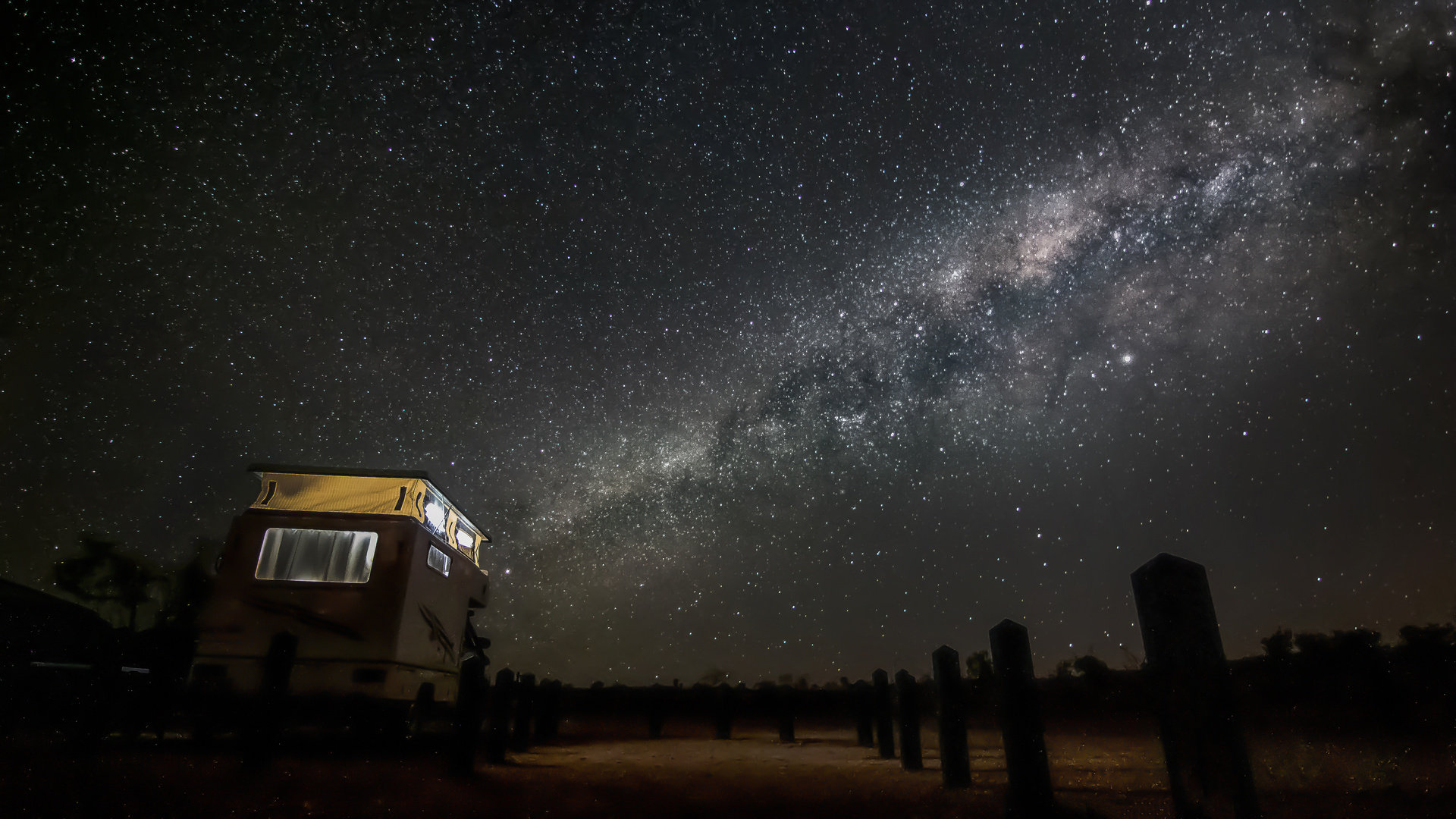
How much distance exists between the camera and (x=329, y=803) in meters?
6.11

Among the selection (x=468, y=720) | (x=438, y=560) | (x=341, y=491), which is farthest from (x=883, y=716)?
(x=341, y=491)

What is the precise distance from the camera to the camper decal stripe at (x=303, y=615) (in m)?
15.1

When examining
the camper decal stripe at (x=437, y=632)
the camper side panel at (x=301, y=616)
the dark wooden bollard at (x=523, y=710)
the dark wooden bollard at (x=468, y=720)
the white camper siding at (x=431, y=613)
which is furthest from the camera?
the camper decal stripe at (x=437, y=632)

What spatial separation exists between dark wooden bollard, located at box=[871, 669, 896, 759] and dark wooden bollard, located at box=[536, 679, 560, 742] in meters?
8.18

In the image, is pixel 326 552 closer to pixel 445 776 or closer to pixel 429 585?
pixel 429 585

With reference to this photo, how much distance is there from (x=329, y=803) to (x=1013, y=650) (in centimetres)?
686

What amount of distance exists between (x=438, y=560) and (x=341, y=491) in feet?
11.4

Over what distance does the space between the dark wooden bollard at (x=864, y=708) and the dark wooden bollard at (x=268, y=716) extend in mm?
10256

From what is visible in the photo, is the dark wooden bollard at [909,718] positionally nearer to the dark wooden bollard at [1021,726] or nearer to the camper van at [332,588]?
the dark wooden bollard at [1021,726]

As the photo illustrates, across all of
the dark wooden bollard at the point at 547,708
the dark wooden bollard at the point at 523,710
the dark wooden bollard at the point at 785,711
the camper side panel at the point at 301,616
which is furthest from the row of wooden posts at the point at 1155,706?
the dark wooden bollard at the point at 785,711

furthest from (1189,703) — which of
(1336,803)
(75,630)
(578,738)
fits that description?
(75,630)

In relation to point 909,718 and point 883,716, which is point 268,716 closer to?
point 909,718

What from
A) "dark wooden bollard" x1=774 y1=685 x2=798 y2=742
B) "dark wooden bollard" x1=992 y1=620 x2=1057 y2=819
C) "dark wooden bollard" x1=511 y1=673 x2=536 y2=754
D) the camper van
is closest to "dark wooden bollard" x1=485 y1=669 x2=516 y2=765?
"dark wooden bollard" x1=511 y1=673 x2=536 y2=754

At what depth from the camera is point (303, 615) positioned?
49.8 ft
